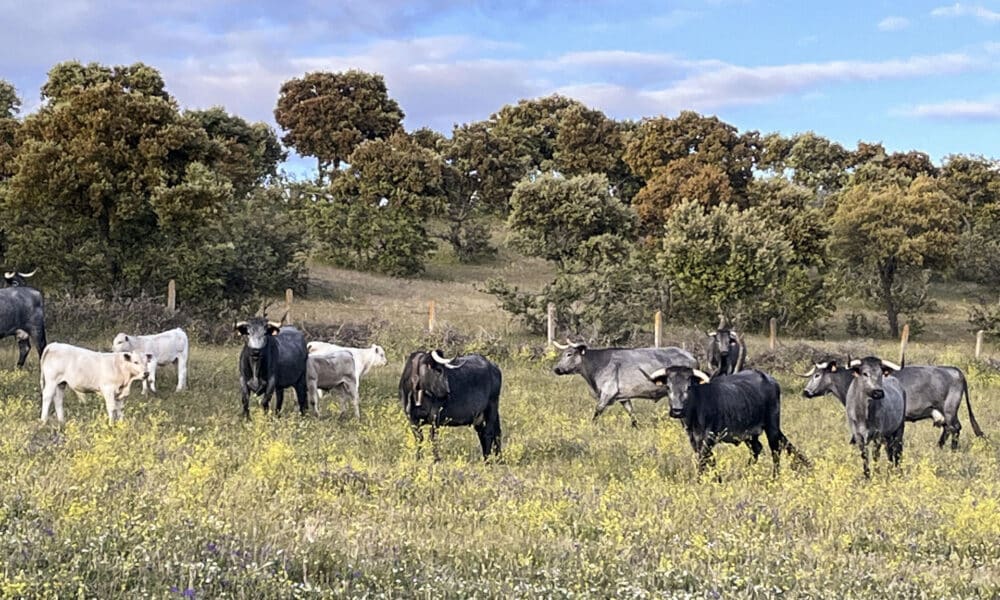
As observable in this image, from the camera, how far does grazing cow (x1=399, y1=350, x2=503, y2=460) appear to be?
11.5 m

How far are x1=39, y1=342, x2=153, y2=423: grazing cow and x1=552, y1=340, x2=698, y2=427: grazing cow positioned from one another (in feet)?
27.5

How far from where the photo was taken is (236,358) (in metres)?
20.4

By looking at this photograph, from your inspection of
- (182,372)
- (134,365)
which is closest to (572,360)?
(182,372)

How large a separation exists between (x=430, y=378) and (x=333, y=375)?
4723mm

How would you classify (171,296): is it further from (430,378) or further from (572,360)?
(430,378)

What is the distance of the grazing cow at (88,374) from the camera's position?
40.3 ft

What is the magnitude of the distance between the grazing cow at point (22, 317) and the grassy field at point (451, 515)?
3.19m

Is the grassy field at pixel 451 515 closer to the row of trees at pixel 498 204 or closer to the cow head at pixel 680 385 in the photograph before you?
the cow head at pixel 680 385

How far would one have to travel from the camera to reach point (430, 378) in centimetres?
1151

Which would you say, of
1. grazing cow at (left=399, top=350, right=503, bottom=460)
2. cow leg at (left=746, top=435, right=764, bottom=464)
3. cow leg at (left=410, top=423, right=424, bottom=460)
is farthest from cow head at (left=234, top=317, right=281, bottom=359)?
cow leg at (left=746, top=435, right=764, bottom=464)

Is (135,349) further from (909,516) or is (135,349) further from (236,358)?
(909,516)

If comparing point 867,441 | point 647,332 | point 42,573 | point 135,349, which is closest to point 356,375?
point 135,349

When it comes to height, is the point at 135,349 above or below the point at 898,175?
below

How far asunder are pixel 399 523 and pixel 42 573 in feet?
9.63
